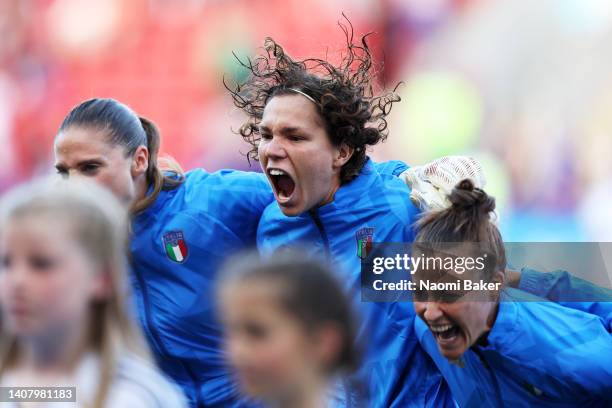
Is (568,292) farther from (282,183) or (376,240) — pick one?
(282,183)

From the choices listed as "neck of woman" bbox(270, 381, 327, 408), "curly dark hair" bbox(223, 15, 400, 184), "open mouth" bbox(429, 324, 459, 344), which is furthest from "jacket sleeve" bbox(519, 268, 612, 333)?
"neck of woman" bbox(270, 381, 327, 408)

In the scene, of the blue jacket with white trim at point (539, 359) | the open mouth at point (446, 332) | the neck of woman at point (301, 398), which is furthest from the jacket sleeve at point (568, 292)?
the neck of woman at point (301, 398)

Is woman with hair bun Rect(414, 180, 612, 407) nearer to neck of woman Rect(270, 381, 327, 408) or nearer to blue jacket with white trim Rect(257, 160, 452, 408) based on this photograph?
blue jacket with white trim Rect(257, 160, 452, 408)

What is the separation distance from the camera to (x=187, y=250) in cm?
357

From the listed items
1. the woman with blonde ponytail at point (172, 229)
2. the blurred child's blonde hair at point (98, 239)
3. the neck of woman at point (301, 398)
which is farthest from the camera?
the woman with blonde ponytail at point (172, 229)

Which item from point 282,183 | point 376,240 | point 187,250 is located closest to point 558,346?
point 376,240

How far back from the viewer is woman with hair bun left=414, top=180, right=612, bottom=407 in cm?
289

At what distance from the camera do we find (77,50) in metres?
7.79

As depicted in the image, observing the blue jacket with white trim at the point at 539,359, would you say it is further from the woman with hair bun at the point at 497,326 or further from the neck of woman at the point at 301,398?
the neck of woman at the point at 301,398

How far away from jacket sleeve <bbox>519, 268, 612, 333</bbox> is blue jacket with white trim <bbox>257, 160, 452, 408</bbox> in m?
0.38

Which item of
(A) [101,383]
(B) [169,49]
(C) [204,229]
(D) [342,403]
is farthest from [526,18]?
(A) [101,383]

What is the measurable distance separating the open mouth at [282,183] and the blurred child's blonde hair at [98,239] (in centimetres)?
146

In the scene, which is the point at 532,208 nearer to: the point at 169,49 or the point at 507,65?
the point at 507,65

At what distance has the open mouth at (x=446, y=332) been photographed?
290cm
